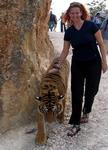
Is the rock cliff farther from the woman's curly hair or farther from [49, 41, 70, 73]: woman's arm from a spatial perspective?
the woman's curly hair

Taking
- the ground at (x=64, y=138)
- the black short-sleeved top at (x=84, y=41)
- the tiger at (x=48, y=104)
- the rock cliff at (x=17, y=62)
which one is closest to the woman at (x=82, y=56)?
the black short-sleeved top at (x=84, y=41)

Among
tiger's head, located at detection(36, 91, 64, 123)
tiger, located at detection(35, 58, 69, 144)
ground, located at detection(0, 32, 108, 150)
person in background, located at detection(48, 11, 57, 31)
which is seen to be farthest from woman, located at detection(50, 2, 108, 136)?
person in background, located at detection(48, 11, 57, 31)

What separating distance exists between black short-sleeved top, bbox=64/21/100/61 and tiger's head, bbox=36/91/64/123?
72cm

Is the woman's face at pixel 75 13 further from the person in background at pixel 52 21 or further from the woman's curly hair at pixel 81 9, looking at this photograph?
the person in background at pixel 52 21

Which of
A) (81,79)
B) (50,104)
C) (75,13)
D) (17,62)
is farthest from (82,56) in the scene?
(17,62)

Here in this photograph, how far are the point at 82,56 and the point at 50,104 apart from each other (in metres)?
0.90

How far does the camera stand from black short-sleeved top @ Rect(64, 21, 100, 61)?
6824 mm

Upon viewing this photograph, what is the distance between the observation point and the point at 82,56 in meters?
6.96

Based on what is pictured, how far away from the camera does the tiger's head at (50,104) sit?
6727 millimetres

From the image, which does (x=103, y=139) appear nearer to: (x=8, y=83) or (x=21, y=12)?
(x=8, y=83)

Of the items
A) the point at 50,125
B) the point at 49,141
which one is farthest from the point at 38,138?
the point at 50,125

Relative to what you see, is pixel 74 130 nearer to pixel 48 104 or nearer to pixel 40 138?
pixel 40 138

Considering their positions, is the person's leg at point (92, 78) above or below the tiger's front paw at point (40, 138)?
above

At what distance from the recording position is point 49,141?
6.99 metres
